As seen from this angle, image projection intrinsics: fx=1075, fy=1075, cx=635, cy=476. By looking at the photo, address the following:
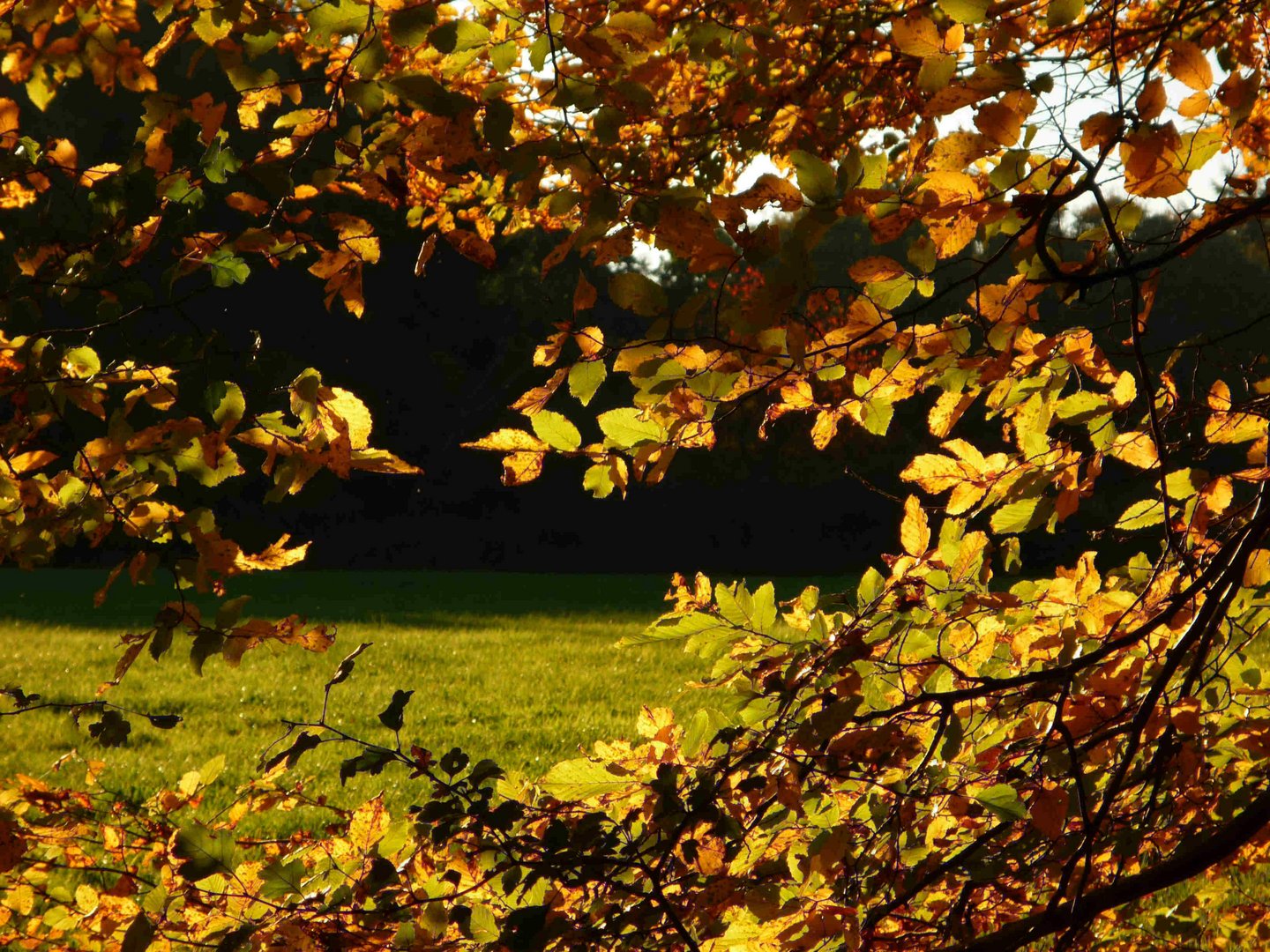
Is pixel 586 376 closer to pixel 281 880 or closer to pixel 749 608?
pixel 749 608

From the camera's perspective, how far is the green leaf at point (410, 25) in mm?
1011

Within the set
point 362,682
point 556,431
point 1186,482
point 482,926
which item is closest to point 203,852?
point 482,926

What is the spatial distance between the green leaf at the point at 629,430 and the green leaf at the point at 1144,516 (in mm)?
823

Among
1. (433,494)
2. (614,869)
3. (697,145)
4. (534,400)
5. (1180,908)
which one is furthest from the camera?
(433,494)

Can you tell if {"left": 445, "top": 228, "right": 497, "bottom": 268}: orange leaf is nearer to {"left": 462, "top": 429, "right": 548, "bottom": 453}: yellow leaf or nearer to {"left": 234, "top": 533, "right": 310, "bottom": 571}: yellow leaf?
{"left": 462, "top": 429, "right": 548, "bottom": 453}: yellow leaf

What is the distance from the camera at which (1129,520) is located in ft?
5.60

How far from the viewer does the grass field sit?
4758 millimetres

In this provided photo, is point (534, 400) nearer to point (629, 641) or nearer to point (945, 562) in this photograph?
point (629, 641)

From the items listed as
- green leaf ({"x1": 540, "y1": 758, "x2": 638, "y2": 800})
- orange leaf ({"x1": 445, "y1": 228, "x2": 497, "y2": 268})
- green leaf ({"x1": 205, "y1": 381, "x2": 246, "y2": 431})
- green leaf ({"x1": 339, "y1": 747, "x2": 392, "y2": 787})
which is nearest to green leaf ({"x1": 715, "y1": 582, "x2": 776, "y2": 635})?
green leaf ({"x1": 540, "y1": 758, "x2": 638, "y2": 800})

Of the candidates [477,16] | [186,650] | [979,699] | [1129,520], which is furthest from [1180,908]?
[186,650]

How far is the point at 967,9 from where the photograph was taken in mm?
1017

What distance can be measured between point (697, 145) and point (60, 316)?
14.1 meters

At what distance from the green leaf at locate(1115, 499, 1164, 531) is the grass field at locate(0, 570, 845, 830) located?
173 cm

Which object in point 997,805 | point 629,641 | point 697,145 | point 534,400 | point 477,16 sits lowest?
point 997,805
